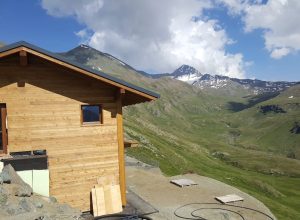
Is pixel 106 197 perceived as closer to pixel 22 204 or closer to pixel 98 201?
pixel 98 201

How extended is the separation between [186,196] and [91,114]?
1136 cm

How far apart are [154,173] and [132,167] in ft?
12.6

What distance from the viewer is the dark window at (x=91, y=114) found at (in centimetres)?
2339

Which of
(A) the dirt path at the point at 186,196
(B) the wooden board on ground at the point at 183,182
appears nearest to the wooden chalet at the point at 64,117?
(A) the dirt path at the point at 186,196

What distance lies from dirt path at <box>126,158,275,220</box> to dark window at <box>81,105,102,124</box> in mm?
7216

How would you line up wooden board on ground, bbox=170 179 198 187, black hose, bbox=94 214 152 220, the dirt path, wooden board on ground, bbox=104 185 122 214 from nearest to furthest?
black hose, bbox=94 214 152 220 → wooden board on ground, bbox=104 185 122 214 → the dirt path → wooden board on ground, bbox=170 179 198 187

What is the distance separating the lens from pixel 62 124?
2252 centimetres

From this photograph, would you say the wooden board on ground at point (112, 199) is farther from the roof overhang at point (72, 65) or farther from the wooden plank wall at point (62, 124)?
the roof overhang at point (72, 65)

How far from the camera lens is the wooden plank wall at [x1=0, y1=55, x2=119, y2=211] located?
70.5 ft

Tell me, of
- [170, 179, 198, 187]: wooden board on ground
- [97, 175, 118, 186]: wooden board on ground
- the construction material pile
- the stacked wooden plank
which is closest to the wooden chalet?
[97, 175, 118, 186]: wooden board on ground

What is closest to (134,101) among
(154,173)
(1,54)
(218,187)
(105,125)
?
(105,125)

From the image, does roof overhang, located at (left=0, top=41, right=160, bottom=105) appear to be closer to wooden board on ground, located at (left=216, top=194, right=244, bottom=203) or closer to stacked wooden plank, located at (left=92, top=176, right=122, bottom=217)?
stacked wooden plank, located at (left=92, top=176, right=122, bottom=217)

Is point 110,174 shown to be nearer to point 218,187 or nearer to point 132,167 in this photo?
point 218,187

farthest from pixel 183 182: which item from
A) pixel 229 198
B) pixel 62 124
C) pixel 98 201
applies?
pixel 62 124
